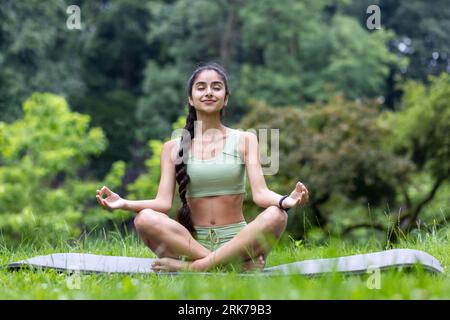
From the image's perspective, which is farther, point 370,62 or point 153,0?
point 153,0

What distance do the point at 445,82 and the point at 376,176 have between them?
260 cm

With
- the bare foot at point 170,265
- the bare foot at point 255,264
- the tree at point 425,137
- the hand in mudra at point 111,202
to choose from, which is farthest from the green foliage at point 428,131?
the hand in mudra at point 111,202

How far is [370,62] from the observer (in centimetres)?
2522

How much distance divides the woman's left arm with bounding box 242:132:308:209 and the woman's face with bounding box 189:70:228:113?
0.90ft

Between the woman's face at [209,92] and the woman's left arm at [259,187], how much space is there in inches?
10.8

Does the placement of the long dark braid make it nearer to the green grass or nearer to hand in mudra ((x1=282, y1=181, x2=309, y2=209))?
the green grass

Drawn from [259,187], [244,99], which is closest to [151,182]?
[244,99]

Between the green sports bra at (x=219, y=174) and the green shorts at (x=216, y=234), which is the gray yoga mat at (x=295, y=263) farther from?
the green sports bra at (x=219, y=174)

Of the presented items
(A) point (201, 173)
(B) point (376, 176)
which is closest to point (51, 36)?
(B) point (376, 176)

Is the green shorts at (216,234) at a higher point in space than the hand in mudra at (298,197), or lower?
lower

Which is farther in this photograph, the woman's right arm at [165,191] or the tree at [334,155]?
the tree at [334,155]

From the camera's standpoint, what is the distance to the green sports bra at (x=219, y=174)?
4.36m

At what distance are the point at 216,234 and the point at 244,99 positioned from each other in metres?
21.0
